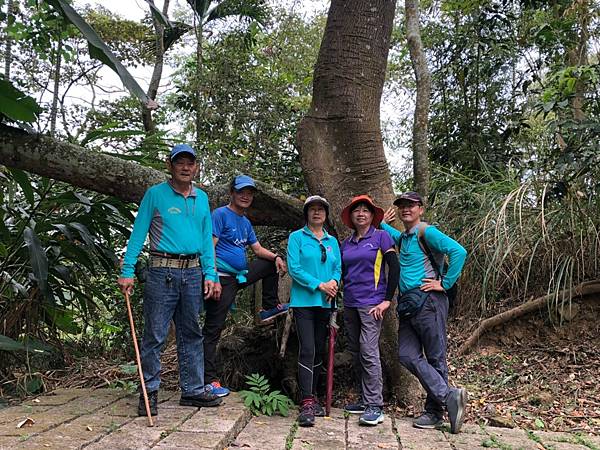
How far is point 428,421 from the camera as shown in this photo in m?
3.96

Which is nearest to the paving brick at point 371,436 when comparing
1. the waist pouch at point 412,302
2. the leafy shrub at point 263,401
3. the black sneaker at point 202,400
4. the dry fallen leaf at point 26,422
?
the leafy shrub at point 263,401

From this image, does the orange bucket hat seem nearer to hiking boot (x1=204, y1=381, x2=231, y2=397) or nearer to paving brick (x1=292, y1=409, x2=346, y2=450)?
paving brick (x1=292, y1=409, x2=346, y2=450)

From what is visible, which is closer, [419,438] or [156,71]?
[419,438]

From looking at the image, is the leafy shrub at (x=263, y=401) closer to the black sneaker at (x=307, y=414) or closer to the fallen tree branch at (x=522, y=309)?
the black sneaker at (x=307, y=414)

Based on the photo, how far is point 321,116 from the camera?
4.85 metres

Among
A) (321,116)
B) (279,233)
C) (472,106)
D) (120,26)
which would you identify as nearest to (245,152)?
(279,233)

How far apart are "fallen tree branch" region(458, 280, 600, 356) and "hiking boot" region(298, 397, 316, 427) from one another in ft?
8.47

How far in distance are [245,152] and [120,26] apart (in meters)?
7.81

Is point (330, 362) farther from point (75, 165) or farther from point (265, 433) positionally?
point (75, 165)

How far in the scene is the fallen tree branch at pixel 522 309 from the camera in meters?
5.87

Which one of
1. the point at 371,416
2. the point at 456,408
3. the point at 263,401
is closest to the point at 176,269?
the point at 263,401

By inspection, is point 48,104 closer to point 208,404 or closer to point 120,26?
point 120,26

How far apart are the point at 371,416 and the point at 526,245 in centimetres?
318

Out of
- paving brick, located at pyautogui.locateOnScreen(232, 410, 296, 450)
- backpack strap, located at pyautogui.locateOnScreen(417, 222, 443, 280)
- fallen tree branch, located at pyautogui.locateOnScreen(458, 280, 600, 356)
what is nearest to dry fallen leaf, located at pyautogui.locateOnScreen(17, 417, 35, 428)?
paving brick, located at pyautogui.locateOnScreen(232, 410, 296, 450)
